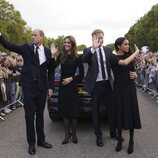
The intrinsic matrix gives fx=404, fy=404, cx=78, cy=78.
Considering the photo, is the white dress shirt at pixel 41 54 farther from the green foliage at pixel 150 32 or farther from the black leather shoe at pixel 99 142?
the green foliage at pixel 150 32

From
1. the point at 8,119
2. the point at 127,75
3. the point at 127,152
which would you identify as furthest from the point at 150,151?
the point at 8,119

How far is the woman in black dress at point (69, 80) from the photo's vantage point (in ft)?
25.0

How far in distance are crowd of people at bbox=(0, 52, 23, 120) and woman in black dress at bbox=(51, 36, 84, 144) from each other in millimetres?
3849

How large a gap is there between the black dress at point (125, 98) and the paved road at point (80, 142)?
1.74 feet

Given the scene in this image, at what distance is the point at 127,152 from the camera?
687cm

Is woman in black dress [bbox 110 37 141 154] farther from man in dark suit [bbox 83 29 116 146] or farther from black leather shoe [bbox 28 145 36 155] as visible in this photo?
black leather shoe [bbox 28 145 36 155]

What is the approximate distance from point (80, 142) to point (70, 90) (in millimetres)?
1022

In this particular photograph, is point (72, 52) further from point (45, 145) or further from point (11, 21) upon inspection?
point (11, 21)

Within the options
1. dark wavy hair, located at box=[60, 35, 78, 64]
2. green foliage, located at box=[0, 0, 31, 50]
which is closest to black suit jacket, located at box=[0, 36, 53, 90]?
dark wavy hair, located at box=[60, 35, 78, 64]

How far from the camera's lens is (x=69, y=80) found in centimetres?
761

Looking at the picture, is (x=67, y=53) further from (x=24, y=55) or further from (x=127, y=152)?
(x=127, y=152)

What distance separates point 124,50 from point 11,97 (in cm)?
671

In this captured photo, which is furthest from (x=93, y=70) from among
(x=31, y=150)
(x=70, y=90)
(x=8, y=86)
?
(x=8, y=86)

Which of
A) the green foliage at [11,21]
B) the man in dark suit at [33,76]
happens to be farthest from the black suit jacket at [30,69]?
the green foliage at [11,21]
